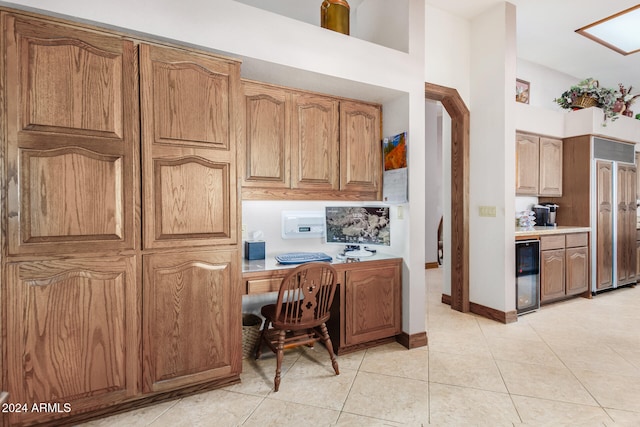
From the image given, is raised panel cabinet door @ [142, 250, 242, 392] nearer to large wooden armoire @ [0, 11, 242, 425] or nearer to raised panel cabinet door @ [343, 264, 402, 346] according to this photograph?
large wooden armoire @ [0, 11, 242, 425]

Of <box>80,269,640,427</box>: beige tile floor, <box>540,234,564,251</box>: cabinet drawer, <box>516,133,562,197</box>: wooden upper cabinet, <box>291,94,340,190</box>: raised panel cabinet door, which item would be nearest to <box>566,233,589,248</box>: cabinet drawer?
<box>540,234,564,251</box>: cabinet drawer

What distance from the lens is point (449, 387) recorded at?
2.15 m

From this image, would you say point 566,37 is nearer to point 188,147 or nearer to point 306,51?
point 306,51

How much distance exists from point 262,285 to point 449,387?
1459mm

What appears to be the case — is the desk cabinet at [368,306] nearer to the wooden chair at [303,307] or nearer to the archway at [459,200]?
the wooden chair at [303,307]

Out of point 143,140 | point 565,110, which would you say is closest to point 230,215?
point 143,140

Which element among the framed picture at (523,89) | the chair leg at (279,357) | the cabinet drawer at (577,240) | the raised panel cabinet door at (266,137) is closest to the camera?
the chair leg at (279,357)

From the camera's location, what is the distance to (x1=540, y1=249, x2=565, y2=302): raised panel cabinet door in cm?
377

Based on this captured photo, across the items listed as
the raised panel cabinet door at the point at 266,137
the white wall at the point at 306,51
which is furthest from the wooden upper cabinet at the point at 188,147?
the raised panel cabinet door at the point at 266,137

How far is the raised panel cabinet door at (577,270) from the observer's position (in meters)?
4.02

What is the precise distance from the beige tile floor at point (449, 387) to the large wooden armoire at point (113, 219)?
0.82 feet

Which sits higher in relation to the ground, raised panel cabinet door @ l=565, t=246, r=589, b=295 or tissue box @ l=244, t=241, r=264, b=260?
tissue box @ l=244, t=241, r=264, b=260

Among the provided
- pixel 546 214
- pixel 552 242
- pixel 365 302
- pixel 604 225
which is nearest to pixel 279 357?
pixel 365 302

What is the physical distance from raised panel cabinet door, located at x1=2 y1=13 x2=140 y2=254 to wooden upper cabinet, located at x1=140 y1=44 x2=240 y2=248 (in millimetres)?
89
